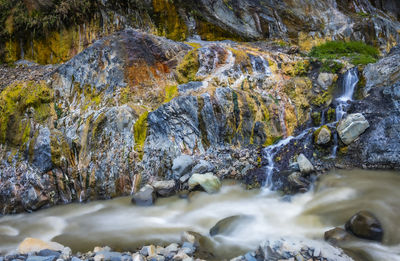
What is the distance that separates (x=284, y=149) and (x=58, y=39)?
11.8 meters

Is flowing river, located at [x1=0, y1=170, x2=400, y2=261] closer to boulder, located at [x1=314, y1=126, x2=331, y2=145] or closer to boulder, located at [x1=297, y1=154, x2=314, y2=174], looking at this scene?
boulder, located at [x1=297, y1=154, x2=314, y2=174]

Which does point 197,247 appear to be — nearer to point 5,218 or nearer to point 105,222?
point 105,222

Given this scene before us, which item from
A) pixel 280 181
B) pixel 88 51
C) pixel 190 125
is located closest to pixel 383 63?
pixel 280 181

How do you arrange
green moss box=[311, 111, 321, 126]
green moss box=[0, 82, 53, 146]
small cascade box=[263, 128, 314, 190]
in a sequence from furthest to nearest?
green moss box=[311, 111, 321, 126] → green moss box=[0, 82, 53, 146] → small cascade box=[263, 128, 314, 190]

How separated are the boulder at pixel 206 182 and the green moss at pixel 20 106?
4914 millimetres

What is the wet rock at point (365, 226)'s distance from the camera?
3943 millimetres

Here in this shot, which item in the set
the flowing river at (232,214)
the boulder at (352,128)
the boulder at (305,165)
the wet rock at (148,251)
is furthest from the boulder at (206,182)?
the boulder at (352,128)

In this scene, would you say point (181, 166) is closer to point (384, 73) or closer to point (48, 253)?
point (48, 253)

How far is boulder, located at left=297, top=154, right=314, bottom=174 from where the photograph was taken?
6367 mm

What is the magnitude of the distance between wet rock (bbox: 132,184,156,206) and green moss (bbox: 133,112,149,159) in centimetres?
105

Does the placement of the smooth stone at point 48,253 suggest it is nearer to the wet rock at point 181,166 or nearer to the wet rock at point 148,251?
the wet rock at point 148,251

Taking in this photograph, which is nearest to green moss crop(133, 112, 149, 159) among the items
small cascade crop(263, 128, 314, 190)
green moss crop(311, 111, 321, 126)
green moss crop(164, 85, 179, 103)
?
green moss crop(164, 85, 179, 103)

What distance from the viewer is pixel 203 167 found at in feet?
23.0

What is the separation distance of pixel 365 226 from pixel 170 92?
6.56 m
